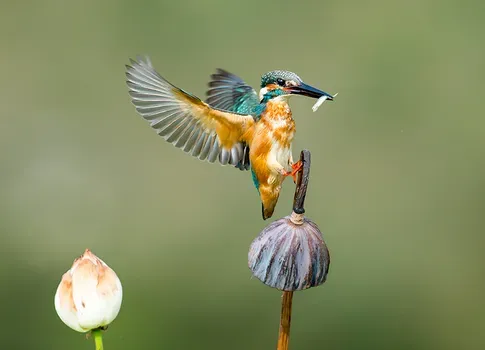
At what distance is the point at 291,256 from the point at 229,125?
455mm

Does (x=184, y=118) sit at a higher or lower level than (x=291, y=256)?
higher

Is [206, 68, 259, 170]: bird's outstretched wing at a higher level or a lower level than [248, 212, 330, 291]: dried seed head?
higher

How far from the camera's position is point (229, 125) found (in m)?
1.10

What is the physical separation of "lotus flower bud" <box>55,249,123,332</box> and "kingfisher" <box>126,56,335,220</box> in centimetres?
41

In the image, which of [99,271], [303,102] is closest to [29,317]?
[303,102]

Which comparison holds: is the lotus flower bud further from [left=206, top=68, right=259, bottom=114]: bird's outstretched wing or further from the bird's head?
[left=206, top=68, right=259, bottom=114]: bird's outstretched wing

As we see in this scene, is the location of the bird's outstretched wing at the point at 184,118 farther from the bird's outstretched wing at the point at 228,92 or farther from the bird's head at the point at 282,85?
the bird's outstretched wing at the point at 228,92

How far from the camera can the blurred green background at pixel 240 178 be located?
2064 millimetres

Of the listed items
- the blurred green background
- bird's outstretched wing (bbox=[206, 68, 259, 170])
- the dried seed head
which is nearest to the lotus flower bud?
the dried seed head

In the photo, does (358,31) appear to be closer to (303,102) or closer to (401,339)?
(303,102)

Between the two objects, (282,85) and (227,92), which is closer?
(282,85)

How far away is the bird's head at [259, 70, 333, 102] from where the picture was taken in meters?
0.97

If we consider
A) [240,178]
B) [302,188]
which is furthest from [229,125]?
[240,178]

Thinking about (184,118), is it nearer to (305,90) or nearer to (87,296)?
(305,90)
